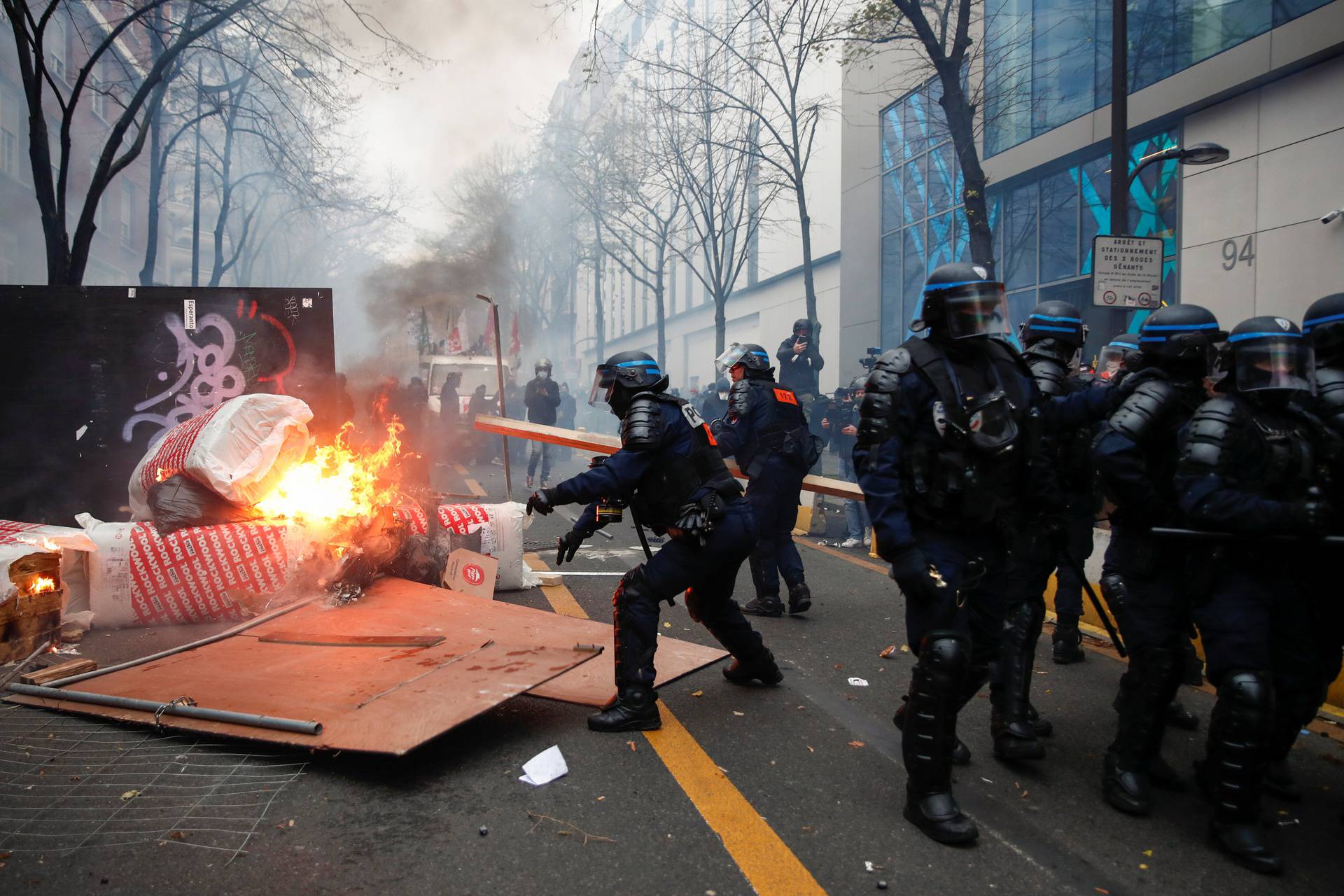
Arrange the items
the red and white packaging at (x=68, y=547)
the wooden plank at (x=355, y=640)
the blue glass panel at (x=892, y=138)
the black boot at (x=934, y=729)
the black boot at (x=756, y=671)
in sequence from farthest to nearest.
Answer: the blue glass panel at (x=892, y=138) → the red and white packaging at (x=68, y=547) → the wooden plank at (x=355, y=640) → the black boot at (x=756, y=671) → the black boot at (x=934, y=729)

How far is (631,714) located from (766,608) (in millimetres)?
2339

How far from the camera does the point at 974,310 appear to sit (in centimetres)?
317

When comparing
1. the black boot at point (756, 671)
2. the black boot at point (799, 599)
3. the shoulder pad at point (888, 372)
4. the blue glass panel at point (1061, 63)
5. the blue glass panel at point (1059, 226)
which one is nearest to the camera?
the shoulder pad at point (888, 372)

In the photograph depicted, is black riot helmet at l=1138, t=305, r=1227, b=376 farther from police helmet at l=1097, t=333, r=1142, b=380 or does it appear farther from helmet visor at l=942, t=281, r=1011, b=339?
police helmet at l=1097, t=333, r=1142, b=380

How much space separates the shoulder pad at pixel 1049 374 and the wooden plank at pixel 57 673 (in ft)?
15.1

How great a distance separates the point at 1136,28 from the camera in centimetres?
1310

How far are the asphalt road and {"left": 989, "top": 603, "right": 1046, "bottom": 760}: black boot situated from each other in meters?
0.09

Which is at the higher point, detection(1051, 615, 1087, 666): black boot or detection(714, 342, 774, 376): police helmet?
detection(714, 342, 774, 376): police helmet

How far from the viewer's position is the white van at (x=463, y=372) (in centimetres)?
1884

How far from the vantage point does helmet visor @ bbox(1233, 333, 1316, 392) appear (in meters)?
2.98

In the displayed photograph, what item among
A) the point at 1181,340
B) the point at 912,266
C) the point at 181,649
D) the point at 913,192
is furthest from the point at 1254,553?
the point at 913,192

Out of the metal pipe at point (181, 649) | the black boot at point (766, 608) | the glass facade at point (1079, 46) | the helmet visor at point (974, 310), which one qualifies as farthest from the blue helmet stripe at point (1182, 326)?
the glass facade at point (1079, 46)

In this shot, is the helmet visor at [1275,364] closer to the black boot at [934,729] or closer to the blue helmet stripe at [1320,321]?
the blue helmet stripe at [1320,321]

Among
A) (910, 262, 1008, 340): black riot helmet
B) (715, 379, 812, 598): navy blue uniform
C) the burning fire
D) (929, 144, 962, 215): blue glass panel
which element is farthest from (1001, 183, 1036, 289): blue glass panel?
Answer: (910, 262, 1008, 340): black riot helmet
